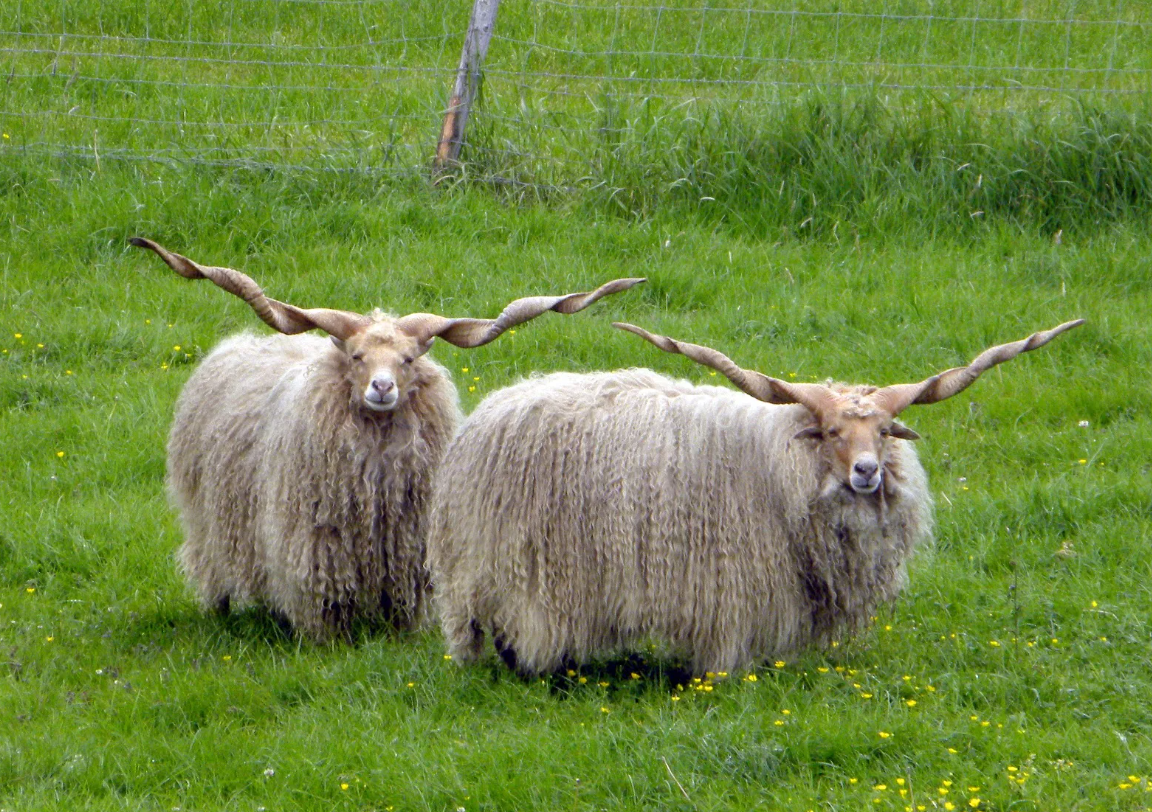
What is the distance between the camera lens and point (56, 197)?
29.9 feet

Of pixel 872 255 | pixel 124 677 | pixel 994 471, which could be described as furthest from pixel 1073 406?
pixel 124 677

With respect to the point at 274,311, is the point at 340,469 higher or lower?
lower

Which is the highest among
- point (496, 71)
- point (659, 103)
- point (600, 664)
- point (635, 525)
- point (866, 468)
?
point (496, 71)

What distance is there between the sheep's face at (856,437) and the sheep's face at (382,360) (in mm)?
1551

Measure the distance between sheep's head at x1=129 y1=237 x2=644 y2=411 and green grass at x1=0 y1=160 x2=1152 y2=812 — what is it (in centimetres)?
98

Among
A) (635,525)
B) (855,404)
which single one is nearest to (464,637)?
(635,525)

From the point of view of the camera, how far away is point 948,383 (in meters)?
5.09

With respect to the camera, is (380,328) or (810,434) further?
(380,328)

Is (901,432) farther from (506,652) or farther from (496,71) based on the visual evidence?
(496,71)

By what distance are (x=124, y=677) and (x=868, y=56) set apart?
7.57 meters

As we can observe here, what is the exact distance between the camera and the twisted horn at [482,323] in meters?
5.46

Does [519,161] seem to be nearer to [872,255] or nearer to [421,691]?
[872,255]

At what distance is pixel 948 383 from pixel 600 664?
5.15 ft

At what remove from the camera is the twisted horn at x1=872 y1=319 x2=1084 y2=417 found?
16.4 feet
